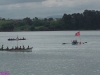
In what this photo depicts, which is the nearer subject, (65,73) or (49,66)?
(65,73)

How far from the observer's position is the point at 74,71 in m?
48.1

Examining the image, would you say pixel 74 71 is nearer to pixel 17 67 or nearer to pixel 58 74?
pixel 58 74

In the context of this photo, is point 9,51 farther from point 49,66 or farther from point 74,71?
point 74,71

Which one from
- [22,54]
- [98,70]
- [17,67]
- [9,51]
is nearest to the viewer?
[98,70]

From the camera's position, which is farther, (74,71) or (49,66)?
(49,66)

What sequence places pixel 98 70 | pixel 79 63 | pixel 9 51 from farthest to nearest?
pixel 9 51, pixel 79 63, pixel 98 70

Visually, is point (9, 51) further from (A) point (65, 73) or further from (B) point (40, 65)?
(A) point (65, 73)

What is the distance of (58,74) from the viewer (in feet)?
149

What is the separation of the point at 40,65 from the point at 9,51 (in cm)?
2528

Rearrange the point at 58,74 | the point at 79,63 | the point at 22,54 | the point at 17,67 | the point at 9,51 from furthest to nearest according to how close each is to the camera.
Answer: the point at 9,51 → the point at 22,54 → the point at 79,63 → the point at 17,67 → the point at 58,74

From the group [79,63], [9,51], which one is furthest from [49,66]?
[9,51]

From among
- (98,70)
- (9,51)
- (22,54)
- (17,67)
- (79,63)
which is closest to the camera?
(98,70)

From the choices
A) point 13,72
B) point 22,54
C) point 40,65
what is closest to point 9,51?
point 22,54

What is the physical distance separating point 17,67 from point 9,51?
1049 inches
